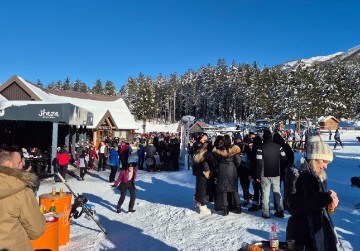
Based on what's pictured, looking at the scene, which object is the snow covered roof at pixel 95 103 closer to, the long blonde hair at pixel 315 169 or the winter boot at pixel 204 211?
the winter boot at pixel 204 211

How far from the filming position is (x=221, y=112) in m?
78.8

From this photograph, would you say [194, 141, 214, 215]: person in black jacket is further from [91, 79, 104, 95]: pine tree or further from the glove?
[91, 79, 104, 95]: pine tree

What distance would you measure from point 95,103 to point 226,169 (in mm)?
27989

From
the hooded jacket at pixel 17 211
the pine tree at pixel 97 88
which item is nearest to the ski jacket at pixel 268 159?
the hooded jacket at pixel 17 211

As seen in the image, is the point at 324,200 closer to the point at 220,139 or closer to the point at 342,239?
the point at 342,239

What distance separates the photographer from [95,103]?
111ft

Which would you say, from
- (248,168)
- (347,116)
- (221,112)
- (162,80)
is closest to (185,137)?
(248,168)

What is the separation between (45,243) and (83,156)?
10.1m

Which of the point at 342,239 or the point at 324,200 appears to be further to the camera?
the point at 342,239

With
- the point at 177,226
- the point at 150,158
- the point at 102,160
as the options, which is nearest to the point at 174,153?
the point at 150,158

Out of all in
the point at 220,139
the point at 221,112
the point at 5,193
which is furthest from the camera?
the point at 221,112

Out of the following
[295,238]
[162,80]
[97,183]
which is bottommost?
[97,183]

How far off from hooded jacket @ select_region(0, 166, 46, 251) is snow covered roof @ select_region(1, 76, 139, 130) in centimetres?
2347

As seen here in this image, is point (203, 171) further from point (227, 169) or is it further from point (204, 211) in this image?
point (204, 211)
